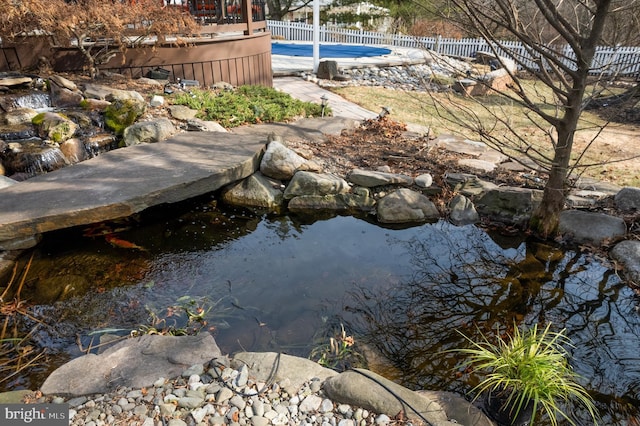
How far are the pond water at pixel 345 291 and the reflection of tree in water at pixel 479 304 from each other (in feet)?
0.04

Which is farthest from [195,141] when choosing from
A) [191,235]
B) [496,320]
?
[496,320]

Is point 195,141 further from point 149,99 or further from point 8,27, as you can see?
point 8,27

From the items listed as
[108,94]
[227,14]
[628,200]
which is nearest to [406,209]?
[628,200]

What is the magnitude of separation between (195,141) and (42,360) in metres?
3.32

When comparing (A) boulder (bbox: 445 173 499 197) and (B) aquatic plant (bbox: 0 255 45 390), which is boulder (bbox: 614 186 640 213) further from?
(B) aquatic plant (bbox: 0 255 45 390)

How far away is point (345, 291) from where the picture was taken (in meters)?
3.48

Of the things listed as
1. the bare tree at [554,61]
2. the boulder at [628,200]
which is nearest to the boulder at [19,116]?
the bare tree at [554,61]

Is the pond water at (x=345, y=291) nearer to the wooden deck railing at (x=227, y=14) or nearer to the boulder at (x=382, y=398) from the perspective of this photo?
the boulder at (x=382, y=398)

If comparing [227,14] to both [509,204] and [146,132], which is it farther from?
[509,204]

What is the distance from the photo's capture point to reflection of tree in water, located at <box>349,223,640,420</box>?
2.79 meters

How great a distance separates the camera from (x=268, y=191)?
4.94m

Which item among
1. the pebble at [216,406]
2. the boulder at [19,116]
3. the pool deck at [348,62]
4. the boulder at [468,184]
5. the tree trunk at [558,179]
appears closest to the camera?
the pebble at [216,406]

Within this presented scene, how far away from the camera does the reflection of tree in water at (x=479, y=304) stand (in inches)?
110

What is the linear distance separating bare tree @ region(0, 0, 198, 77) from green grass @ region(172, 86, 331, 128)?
107 cm
